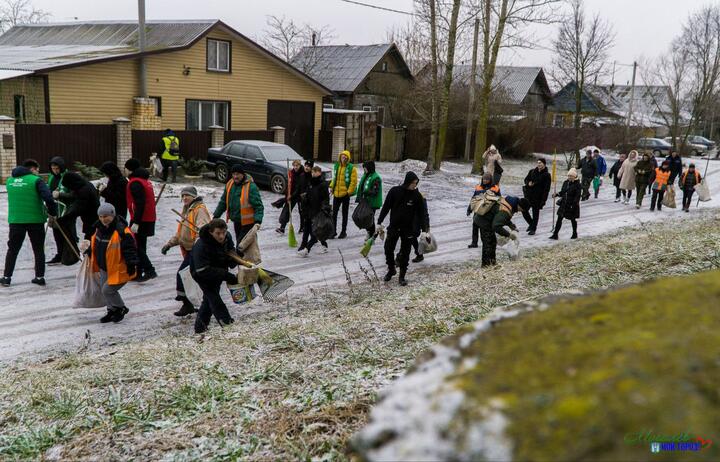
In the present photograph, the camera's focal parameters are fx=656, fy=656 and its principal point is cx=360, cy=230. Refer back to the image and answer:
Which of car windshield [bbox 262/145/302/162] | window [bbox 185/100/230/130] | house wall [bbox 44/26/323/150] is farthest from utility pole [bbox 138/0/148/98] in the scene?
car windshield [bbox 262/145/302/162]

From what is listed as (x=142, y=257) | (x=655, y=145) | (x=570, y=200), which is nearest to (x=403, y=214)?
(x=142, y=257)

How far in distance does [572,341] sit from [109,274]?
22.3 feet

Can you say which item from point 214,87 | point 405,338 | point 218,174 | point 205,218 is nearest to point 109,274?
point 205,218

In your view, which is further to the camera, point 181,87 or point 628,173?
point 181,87

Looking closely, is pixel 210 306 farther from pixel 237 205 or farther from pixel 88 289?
pixel 237 205

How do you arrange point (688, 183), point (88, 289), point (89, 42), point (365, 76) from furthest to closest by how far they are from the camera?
point (365, 76), point (89, 42), point (688, 183), point (88, 289)

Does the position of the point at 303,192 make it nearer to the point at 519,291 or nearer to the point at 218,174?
the point at 519,291

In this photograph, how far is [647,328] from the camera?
1814 mm

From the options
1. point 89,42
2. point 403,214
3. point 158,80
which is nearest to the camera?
point 403,214

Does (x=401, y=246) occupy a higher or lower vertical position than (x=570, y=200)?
lower

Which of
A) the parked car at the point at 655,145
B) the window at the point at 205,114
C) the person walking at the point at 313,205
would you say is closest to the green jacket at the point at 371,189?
the person walking at the point at 313,205

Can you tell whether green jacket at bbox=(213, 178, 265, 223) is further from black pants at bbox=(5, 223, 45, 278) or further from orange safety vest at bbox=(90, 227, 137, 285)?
black pants at bbox=(5, 223, 45, 278)

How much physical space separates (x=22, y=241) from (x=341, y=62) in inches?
1370

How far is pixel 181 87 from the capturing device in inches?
941
